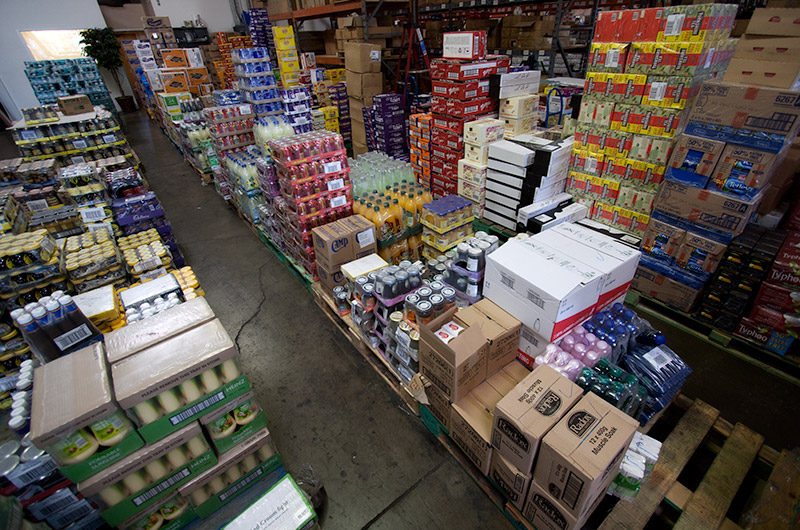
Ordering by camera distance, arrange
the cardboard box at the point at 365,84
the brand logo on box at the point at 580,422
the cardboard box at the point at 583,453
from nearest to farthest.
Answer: the cardboard box at the point at 583,453 → the brand logo on box at the point at 580,422 → the cardboard box at the point at 365,84

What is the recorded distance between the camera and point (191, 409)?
2061mm

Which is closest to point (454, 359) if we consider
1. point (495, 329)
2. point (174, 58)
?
point (495, 329)

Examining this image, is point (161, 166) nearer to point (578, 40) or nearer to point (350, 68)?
point (350, 68)

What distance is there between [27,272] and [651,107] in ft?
18.9

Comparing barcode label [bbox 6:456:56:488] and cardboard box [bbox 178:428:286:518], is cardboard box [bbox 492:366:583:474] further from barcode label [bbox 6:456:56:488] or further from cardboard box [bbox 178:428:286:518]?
barcode label [bbox 6:456:56:488]

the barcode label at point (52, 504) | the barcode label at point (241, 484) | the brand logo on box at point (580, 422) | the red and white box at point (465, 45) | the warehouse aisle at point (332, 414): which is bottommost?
the warehouse aisle at point (332, 414)

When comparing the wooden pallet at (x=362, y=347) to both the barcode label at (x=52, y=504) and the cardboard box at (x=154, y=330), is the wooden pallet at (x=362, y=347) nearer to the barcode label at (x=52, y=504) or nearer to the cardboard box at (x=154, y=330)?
the cardboard box at (x=154, y=330)

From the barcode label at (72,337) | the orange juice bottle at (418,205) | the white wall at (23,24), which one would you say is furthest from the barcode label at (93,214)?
the white wall at (23,24)

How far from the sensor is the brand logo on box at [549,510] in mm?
1830

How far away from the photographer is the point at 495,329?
7.90 feet

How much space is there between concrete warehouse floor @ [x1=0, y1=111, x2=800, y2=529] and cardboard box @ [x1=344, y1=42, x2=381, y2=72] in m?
4.91

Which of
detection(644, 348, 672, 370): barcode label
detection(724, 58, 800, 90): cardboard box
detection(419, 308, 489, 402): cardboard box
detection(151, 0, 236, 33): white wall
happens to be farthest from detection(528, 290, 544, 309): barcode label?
detection(151, 0, 236, 33): white wall

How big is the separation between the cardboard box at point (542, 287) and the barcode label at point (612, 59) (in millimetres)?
2468

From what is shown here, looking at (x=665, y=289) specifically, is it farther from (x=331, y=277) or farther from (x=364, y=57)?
(x=364, y=57)
